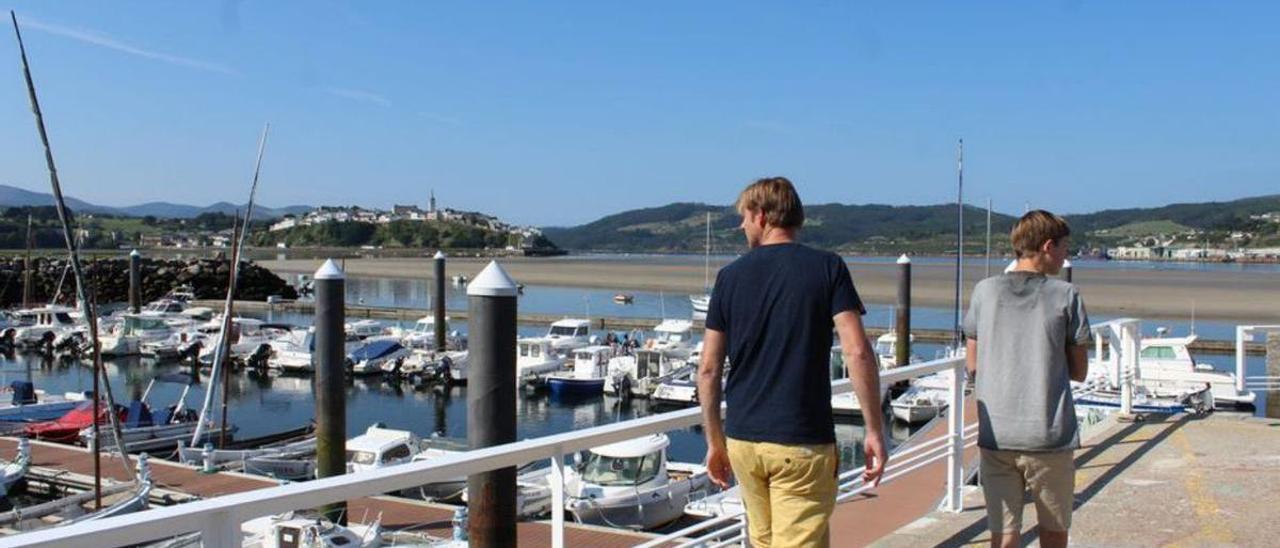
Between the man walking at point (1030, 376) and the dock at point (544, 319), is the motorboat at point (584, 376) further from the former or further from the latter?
the man walking at point (1030, 376)

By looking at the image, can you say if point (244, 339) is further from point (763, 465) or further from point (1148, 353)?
point (763, 465)

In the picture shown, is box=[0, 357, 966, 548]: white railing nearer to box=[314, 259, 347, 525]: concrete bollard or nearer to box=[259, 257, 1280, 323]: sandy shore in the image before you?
box=[314, 259, 347, 525]: concrete bollard

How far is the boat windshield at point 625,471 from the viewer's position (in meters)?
18.6

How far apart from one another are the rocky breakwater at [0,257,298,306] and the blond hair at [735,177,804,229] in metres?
79.5

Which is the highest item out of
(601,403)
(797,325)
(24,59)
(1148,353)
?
(24,59)

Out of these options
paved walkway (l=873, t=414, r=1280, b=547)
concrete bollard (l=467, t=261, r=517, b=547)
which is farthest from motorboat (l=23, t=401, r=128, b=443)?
paved walkway (l=873, t=414, r=1280, b=547)

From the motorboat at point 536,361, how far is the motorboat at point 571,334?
142cm

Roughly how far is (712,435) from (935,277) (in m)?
102

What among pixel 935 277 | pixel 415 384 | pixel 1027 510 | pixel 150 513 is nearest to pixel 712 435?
pixel 150 513

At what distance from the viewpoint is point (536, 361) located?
126ft

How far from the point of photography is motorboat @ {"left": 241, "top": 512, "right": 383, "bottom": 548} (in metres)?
11.9

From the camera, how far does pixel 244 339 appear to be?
46875 millimetres

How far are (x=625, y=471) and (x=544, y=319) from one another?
38.3 metres

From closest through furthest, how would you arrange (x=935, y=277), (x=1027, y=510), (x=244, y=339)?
(x=1027, y=510), (x=244, y=339), (x=935, y=277)
